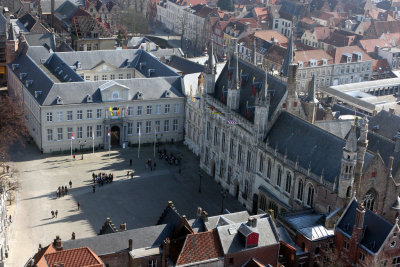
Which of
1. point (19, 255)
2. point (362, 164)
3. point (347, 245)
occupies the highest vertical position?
point (362, 164)

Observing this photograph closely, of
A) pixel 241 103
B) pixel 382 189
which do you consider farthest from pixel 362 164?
pixel 241 103

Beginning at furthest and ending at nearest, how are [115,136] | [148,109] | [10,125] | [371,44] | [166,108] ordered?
[371,44] < [166,108] < [148,109] < [115,136] < [10,125]

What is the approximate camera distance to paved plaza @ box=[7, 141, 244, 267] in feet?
293

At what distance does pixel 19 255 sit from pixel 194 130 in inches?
1835

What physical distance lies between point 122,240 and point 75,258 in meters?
6.14

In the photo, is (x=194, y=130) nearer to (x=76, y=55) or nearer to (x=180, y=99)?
(x=180, y=99)

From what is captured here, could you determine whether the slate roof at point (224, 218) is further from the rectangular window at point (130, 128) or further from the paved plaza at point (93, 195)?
the rectangular window at point (130, 128)

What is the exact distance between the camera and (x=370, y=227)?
7144cm

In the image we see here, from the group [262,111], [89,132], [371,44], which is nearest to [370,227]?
[262,111]

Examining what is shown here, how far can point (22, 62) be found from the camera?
134m

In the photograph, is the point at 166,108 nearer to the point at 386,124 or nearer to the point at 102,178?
the point at 102,178

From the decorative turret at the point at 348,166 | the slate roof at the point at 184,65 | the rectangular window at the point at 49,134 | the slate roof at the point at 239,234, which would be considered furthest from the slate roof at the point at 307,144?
the slate roof at the point at 184,65

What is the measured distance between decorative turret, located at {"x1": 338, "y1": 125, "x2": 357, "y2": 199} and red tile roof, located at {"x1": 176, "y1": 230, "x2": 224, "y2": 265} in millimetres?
19241

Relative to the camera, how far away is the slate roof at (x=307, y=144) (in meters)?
82.9
